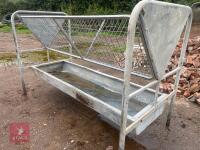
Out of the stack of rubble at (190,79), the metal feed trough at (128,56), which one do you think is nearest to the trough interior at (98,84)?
the metal feed trough at (128,56)

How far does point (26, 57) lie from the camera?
594 centimetres

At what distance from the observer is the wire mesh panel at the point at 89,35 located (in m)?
2.31

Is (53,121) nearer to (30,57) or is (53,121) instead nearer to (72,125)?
(72,125)

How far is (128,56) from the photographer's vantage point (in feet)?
4.59

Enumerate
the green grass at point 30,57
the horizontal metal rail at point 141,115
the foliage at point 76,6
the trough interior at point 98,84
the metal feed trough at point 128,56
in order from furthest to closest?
the foliage at point 76,6, the green grass at point 30,57, the trough interior at point 98,84, the horizontal metal rail at point 141,115, the metal feed trough at point 128,56

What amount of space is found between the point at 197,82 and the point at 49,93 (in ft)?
8.27

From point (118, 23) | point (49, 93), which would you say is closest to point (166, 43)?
point (118, 23)

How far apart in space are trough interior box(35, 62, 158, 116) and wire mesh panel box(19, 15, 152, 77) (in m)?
0.26

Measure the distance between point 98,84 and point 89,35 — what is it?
756mm

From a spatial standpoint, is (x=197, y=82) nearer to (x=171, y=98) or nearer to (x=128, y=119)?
(x=171, y=98)

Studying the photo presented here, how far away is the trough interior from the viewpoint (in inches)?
99.7

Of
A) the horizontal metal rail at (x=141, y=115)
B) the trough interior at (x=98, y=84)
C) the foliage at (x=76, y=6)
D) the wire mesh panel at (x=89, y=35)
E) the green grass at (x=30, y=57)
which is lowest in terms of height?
the green grass at (x=30, y=57)

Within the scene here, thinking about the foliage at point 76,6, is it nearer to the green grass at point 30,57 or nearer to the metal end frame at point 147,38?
the green grass at point 30,57

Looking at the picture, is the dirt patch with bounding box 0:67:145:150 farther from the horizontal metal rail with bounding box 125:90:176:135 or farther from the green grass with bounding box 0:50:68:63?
the green grass with bounding box 0:50:68:63
